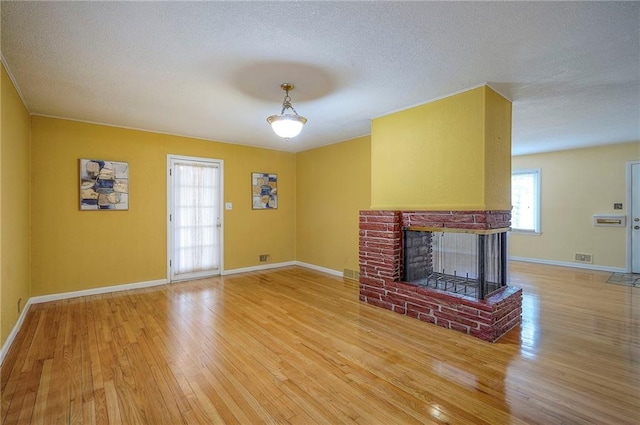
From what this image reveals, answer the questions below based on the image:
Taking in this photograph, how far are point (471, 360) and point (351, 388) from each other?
1116 mm

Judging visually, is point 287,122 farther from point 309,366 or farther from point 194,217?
point 194,217

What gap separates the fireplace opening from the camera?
3109mm

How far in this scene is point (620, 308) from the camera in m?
3.73

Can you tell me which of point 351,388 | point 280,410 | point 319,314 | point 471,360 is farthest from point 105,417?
point 471,360

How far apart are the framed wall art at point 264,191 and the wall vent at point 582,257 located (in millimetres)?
6251

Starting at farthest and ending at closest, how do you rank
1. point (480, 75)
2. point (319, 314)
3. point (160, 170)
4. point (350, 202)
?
point (350, 202) → point (160, 170) → point (319, 314) → point (480, 75)

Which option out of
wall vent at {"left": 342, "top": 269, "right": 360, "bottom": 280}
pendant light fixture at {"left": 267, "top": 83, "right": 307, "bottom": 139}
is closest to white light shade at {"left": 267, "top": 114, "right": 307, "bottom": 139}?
pendant light fixture at {"left": 267, "top": 83, "right": 307, "bottom": 139}

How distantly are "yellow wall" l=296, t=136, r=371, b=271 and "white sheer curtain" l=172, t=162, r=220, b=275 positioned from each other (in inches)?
70.6

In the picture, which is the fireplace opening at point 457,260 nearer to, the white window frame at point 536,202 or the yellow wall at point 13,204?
the yellow wall at point 13,204

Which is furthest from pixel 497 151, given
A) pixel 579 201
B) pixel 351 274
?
pixel 579 201

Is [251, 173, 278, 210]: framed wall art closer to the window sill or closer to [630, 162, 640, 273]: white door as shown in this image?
the window sill

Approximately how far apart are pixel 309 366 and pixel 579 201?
669cm

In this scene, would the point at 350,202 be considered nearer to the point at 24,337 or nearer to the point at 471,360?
the point at 471,360

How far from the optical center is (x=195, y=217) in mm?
5348
